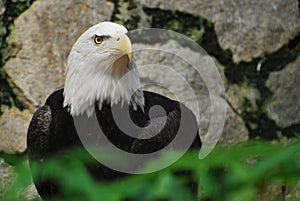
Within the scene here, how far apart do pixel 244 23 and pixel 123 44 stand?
157 centimetres

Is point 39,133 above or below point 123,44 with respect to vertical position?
below

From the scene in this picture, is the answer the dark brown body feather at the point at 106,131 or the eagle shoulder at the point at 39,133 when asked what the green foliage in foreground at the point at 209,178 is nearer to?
the dark brown body feather at the point at 106,131

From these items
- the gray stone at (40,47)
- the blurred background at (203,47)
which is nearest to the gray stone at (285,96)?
the blurred background at (203,47)

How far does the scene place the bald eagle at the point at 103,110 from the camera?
9.25ft

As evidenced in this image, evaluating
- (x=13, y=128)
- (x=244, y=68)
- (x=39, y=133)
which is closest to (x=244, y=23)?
(x=244, y=68)

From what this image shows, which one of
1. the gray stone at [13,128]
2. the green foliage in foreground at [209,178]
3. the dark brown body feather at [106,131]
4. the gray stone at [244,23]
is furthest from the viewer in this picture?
the gray stone at [244,23]

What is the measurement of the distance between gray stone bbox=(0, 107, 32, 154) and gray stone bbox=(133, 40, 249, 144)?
0.66m

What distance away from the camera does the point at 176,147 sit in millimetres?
2793

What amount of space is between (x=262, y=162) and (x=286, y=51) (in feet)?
11.4

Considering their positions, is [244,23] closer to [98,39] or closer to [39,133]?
[98,39]

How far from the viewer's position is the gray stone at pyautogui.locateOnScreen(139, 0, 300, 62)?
161 inches

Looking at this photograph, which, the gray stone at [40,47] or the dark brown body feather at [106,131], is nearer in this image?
the dark brown body feather at [106,131]

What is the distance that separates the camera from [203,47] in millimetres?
4070

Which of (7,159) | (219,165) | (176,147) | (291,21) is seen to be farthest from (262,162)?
(291,21)
